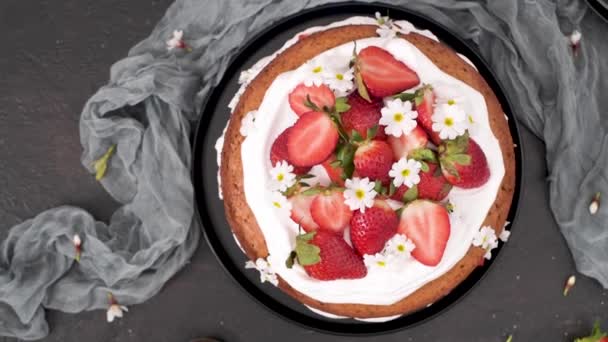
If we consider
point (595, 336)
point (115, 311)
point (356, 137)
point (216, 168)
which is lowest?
point (595, 336)

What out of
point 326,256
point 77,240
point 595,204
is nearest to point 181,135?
point 77,240

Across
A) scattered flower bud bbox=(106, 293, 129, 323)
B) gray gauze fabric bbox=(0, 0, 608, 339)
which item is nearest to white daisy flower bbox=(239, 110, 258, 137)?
gray gauze fabric bbox=(0, 0, 608, 339)

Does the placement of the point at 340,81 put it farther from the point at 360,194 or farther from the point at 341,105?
the point at 360,194

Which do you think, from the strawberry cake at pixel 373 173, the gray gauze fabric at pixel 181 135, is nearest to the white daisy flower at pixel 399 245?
the strawberry cake at pixel 373 173

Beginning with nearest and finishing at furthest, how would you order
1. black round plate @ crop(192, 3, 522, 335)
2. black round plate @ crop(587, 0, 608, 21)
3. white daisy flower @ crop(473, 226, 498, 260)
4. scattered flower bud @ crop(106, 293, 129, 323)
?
white daisy flower @ crop(473, 226, 498, 260) < black round plate @ crop(192, 3, 522, 335) < black round plate @ crop(587, 0, 608, 21) < scattered flower bud @ crop(106, 293, 129, 323)

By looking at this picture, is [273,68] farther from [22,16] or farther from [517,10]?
[22,16]

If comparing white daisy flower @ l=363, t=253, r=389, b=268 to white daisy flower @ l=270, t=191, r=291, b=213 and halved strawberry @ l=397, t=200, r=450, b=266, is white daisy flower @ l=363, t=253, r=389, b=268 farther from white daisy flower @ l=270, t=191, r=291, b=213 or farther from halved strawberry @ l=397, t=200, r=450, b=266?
white daisy flower @ l=270, t=191, r=291, b=213

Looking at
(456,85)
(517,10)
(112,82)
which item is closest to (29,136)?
(112,82)
